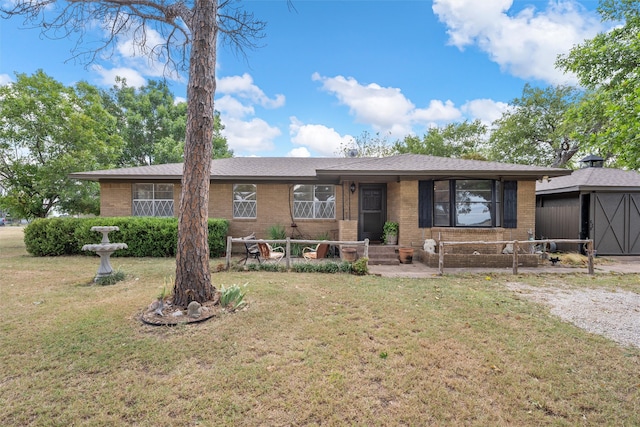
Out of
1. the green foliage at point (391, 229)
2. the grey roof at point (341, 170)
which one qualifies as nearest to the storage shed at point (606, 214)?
the grey roof at point (341, 170)

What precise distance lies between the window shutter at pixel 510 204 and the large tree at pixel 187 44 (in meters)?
8.99

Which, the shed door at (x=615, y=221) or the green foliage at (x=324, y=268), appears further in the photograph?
the shed door at (x=615, y=221)

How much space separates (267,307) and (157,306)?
5.57 ft

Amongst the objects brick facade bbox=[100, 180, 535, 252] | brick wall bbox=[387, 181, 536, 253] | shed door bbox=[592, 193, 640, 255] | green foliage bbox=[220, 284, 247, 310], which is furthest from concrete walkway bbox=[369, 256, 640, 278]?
green foliage bbox=[220, 284, 247, 310]

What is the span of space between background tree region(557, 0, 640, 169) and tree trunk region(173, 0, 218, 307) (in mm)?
8246

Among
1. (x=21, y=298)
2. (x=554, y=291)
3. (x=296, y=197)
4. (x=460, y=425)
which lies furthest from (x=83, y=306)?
(x=554, y=291)

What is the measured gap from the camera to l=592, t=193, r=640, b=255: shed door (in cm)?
1041

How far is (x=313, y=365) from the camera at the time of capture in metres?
3.01

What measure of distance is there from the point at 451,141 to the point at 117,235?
2966 cm

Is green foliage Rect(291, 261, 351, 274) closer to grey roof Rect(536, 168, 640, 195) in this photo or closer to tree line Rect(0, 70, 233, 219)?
grey roof Rect(536, 168, 640, 195)

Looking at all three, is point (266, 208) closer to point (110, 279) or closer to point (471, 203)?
point (110, 279)

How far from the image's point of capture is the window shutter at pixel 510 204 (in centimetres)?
932

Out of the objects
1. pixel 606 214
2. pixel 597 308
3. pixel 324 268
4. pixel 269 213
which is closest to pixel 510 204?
pixel 606 214

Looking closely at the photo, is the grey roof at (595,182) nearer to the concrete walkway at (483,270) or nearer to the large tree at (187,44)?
the concrete walkway at (483,270)
